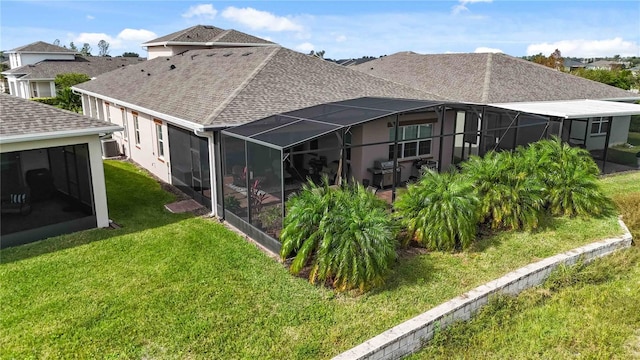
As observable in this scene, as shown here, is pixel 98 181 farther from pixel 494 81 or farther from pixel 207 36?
pixel 207 36

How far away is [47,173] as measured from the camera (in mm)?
10102

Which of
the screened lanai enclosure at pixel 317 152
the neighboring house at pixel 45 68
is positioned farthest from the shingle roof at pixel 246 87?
the neighboring house at pixel 45 68

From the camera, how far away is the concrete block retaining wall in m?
6.17

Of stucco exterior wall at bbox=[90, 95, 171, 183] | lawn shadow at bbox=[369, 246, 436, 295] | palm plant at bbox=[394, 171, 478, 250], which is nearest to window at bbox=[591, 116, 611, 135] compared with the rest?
palm plant at bbox=[394, 171, 478, 250]

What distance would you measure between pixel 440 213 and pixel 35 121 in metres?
9.30

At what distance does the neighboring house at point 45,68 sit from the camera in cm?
4438

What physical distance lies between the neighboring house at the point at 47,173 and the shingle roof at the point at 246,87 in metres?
2.70

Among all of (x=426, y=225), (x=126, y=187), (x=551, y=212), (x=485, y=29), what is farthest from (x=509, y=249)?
(x=485, y=29)

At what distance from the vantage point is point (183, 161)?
1323 cm

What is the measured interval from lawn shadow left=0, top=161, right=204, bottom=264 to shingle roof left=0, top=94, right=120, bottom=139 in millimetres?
2484

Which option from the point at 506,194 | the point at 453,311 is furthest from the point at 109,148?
the point at 453,311

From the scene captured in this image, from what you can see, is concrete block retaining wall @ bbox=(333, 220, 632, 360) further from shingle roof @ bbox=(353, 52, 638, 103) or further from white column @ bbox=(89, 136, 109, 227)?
shingle roof @ bbox=(353, 52, 638, 103)

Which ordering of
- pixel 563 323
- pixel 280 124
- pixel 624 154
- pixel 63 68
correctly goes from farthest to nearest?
pixel 63 68 → pixel 624 154 → pixel 280 124 → pixel 563 323

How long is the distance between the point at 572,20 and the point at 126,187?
23207 millimetres
